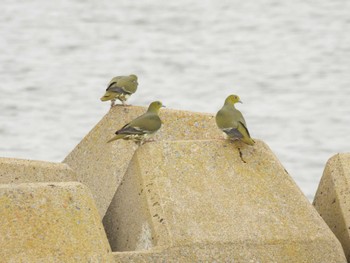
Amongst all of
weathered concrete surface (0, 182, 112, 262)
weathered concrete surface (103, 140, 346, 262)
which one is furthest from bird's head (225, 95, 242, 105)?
weathered concrete surface (0, 182, 112, 262)

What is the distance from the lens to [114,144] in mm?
11156

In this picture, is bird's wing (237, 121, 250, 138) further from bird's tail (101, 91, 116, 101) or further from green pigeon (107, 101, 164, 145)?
bird's tail (101, 91, 116, 101)

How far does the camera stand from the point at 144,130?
1059 cm

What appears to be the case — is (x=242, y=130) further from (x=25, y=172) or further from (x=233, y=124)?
(x=25, y=172)

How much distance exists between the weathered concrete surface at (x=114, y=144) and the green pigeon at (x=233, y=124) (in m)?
0.37

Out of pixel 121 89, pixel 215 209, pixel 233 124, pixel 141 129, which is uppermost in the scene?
pixel 233 124

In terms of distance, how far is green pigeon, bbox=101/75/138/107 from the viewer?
12.5 m

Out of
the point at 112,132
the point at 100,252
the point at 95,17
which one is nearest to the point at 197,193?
the point at 100,252

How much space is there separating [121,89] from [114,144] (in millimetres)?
1545

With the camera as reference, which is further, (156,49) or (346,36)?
(346,36)

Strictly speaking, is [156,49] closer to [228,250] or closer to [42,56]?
[42,56]

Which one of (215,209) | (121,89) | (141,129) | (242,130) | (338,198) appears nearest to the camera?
(215,209)

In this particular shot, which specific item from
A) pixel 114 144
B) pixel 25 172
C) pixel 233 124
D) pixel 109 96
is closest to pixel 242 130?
pixel 233 124

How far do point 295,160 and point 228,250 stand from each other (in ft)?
54.8
